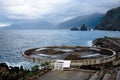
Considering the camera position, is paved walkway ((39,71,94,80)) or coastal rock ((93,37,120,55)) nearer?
paved walkway ((39,71,94,80))

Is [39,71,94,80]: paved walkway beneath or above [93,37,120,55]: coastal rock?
above

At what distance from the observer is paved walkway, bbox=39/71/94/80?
2725 cm

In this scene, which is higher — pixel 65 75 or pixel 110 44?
pixel 65 75

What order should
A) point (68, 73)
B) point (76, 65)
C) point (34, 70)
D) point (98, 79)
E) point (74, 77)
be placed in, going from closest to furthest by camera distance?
point (98, 79), point (74, 77), point (68, 73), point (34, 70), point (76, 65)

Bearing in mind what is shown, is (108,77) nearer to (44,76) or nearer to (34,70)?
(44,76)

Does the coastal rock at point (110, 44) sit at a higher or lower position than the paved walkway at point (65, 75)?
lower

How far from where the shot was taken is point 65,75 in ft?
94.5

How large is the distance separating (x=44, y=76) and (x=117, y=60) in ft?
83.4

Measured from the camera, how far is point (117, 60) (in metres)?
49.2

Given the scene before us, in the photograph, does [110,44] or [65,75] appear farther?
[110,44]

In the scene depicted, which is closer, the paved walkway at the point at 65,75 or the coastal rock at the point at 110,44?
the paved walkway at the point at 65,75

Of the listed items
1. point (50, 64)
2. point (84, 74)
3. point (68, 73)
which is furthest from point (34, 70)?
point (84, 74)

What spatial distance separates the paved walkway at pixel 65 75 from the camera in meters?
27.2

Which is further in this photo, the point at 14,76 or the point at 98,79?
the point at 14,76
